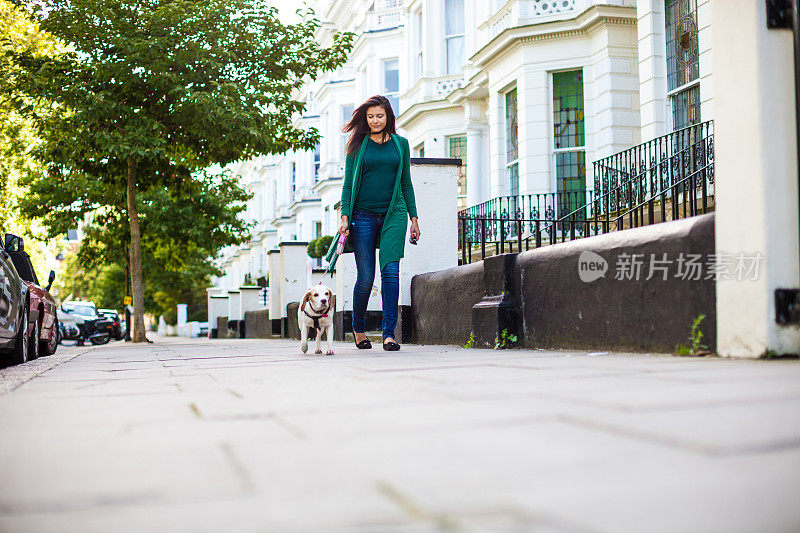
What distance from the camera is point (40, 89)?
16.2 metres

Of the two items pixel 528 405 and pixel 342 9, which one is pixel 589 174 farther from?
pixel 342 9

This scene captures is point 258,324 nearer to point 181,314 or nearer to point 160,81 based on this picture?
point 160,81

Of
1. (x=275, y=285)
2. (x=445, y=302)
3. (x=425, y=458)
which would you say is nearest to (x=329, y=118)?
(x=275, y=285)

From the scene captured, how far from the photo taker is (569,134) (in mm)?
16672

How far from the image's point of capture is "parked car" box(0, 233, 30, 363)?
6.77 m

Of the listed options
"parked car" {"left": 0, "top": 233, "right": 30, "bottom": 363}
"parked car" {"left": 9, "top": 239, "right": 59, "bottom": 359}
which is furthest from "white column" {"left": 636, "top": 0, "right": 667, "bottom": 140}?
"parked car" {"left": 0, "top": 233, "right": 30, "bottom": 363}

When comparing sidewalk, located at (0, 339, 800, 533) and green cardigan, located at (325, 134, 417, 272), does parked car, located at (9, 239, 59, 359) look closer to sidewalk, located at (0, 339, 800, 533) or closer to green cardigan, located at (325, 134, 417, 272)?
green cardigan, located at (325, 134, 417, 272)

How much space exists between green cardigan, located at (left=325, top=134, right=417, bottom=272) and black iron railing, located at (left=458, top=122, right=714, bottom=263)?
1.79 metres

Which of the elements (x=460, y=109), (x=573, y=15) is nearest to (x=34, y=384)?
(x=573, y=15)

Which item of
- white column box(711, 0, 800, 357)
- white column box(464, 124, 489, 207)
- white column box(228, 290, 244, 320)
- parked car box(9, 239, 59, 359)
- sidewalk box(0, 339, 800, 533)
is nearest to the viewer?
sidewalk box(0, 339, 800, 533)

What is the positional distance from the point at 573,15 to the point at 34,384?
14523 millimetres

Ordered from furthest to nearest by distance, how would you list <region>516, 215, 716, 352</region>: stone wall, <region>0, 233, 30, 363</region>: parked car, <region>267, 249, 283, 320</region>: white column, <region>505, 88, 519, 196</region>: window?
1. <region>267, 249, 283, 320</region>: white column
2. <region>505, 88, 519, 196</region>: window
3. <region>0, 233, 30, 363</region>: parked car
4. <region>516, 215, 716, 352</region>: stone wall

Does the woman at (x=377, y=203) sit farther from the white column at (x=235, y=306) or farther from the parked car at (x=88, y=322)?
the white column at (x=235, y=306)

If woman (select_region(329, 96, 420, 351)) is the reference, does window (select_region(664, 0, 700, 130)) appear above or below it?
above
